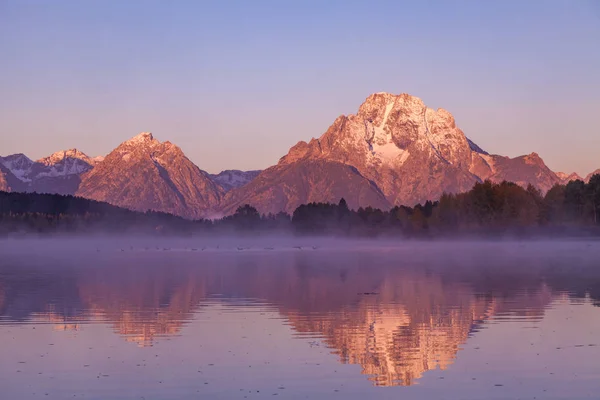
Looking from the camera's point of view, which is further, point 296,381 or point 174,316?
point 174,316

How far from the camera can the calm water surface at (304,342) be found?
29969 millimetres

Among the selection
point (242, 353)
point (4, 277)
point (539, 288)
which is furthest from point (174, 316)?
point (4, 277)

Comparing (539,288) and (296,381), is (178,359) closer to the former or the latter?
(296,381)

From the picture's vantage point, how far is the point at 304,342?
39.6 metres

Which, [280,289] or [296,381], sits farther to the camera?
[280,289]

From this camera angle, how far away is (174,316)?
5047 cm

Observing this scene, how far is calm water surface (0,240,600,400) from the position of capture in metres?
30.0

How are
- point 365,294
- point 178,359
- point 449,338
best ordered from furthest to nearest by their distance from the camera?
point 365,294 → point 449,338 → point 178,359

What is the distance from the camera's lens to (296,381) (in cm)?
3083

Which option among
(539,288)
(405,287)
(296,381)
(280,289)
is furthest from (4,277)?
(296,381)

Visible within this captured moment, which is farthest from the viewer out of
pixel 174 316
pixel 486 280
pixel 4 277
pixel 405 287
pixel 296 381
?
pixel 4 277

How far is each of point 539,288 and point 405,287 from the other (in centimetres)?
1028

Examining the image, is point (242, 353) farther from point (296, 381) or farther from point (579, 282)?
point (579, 282)

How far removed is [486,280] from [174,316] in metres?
35.7
